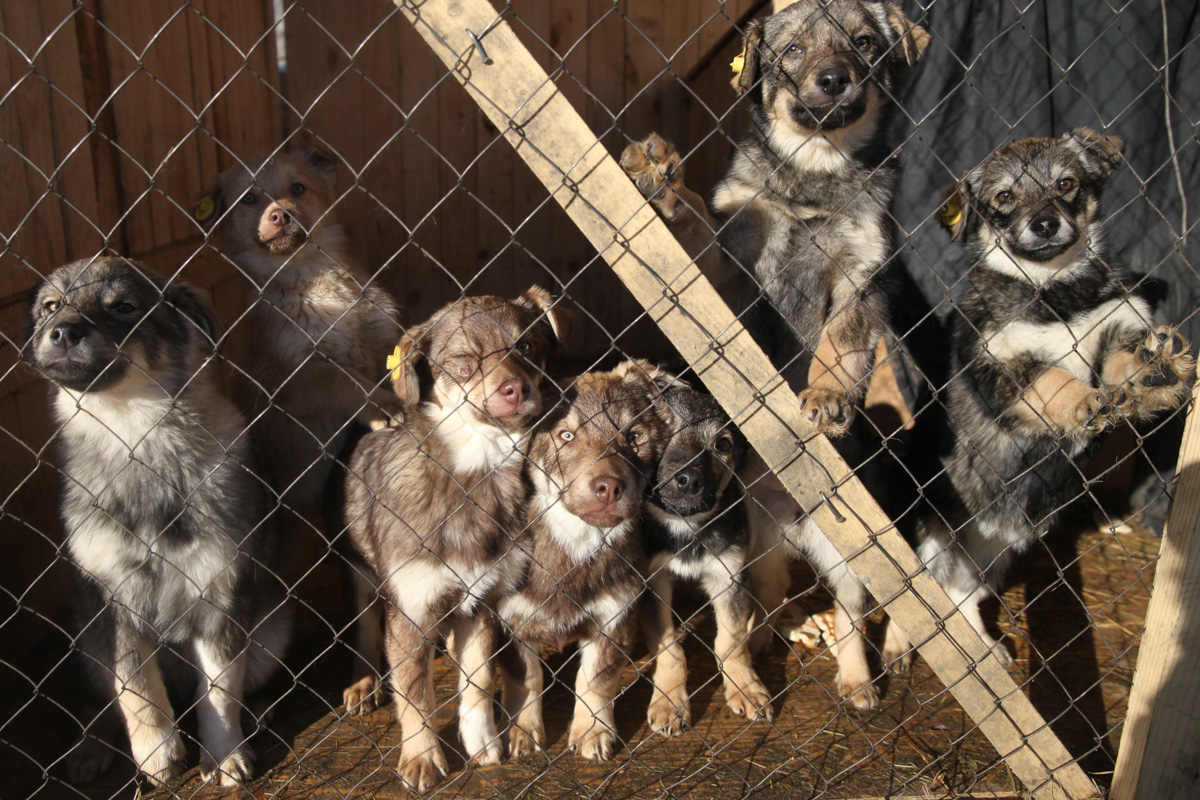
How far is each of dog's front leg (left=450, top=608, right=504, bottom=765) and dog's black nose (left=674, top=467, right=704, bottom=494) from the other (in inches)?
36.9

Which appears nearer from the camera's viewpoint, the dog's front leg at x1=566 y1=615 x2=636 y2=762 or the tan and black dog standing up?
the dog's front leg at x1=566 y1=615 x2=636 y2=762

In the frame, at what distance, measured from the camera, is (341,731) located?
343 cm

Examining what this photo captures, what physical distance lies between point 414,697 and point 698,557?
135 cm

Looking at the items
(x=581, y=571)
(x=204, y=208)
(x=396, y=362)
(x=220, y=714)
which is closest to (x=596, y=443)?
(x=581, y=571)

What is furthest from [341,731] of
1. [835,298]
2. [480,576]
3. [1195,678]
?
[1195,678]

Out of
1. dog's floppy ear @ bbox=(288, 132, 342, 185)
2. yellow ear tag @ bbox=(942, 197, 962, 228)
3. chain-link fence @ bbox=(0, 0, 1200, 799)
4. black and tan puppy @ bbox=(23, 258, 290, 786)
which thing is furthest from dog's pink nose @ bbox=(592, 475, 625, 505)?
dog's floppy ear @ bbox=(288, 132, 342, 185)

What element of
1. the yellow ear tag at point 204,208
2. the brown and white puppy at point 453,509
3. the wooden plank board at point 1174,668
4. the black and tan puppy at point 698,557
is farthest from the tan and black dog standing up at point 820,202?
the yellow ear tag at point 204,208

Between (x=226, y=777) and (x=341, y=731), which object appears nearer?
(x=226, y=777)

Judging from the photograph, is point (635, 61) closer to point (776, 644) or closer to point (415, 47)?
point (415, 47)

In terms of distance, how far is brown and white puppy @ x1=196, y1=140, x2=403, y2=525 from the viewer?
13.3 feet

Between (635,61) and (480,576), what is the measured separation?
482 cm

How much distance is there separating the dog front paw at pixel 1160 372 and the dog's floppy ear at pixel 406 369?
280cm

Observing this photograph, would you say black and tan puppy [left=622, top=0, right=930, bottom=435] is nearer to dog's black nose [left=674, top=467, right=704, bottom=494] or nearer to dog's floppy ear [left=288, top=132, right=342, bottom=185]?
dog's black nose [left=674, top=467, right=704, bottom=494]

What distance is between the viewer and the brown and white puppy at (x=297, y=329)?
13.3 ft
